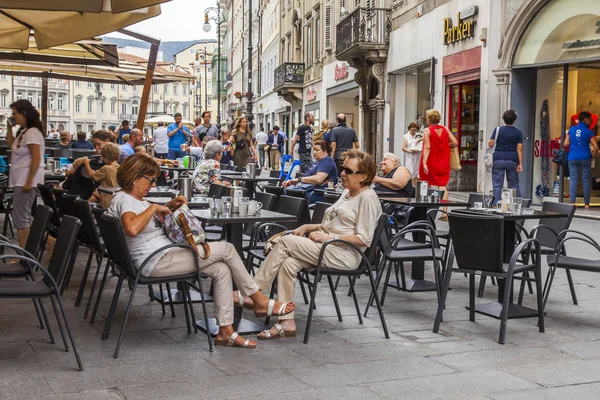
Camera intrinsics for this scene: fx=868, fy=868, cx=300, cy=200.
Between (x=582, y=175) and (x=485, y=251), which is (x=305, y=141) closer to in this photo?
(x=582, y=175)

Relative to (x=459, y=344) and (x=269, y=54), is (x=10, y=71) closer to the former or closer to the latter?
(x=459, y=344)

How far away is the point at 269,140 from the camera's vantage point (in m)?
32.9

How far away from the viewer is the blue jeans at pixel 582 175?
15945mm

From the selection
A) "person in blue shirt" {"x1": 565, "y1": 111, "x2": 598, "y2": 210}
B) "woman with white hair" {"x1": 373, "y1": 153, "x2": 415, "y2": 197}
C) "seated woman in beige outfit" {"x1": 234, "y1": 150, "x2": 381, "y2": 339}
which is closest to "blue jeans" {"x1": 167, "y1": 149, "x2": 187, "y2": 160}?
"person in blue shirt" {"x1": 565, "y1": 111, "x2": 598, "y2": 210}

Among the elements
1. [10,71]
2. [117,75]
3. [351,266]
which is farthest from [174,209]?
[10,71]

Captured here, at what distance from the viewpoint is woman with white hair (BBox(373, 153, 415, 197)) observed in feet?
32.6

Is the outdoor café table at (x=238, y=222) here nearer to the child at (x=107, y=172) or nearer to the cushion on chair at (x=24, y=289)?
the cushion on chair at (x=24, y=289)

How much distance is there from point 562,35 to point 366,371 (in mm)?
12914

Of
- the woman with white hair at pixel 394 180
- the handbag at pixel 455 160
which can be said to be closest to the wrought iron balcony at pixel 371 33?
the handbag at pixel 455 160

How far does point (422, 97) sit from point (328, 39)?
1086 centimetres

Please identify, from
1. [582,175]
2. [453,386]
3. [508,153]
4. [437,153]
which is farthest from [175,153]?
[453,386]

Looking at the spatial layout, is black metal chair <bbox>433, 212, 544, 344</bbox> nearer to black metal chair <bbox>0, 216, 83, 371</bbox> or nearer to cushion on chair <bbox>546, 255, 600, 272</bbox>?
cushion on chair <bbox>546, 255, 600, 272</bbox>

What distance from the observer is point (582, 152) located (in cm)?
1588

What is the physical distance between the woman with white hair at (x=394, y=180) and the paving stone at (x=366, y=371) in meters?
4.47
